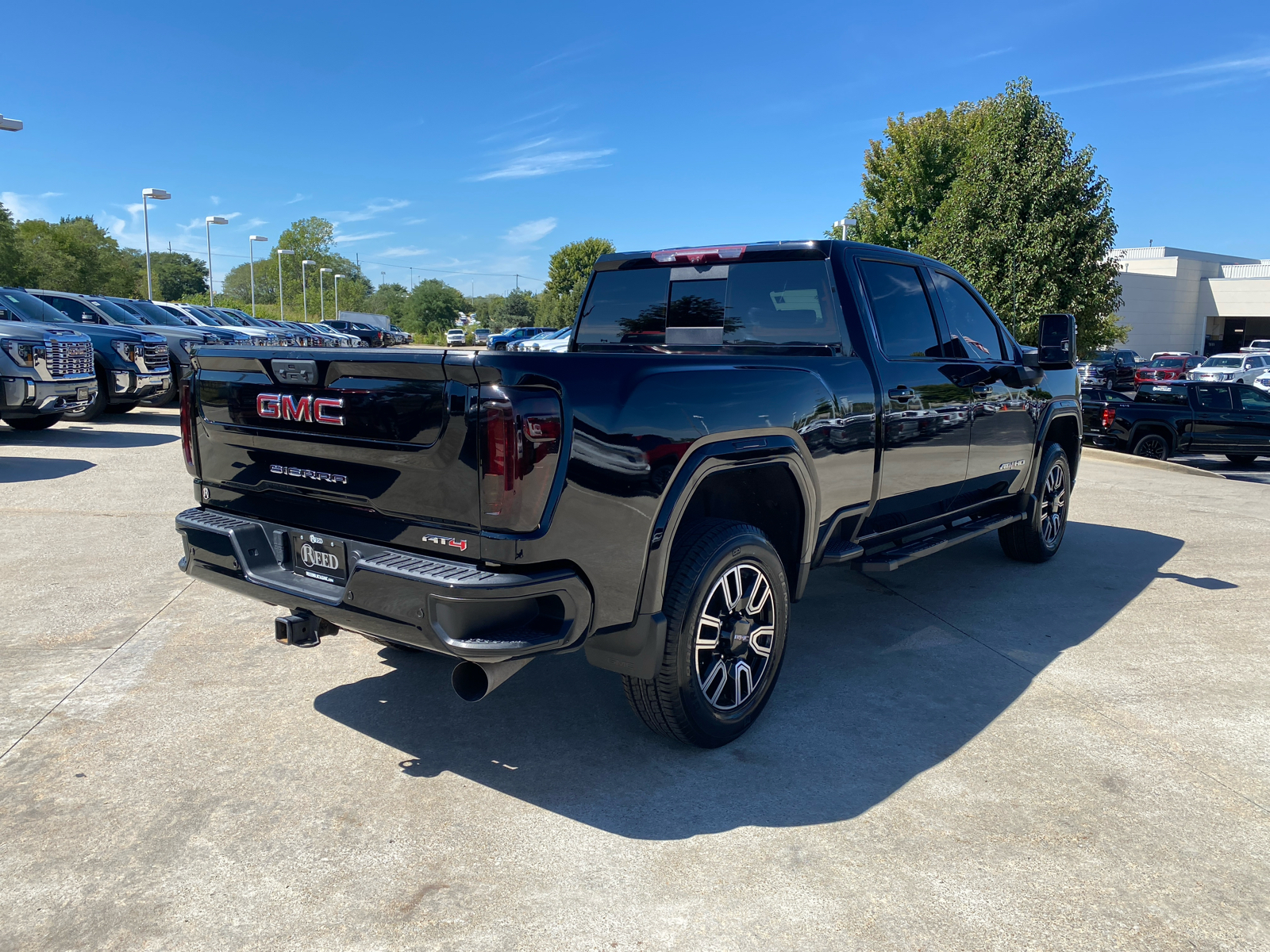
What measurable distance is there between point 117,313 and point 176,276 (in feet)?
378

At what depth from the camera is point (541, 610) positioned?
2877mm

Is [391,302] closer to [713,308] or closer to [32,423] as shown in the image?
[32,423]

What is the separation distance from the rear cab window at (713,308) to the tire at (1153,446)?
11.9m

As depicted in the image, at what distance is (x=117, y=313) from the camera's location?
15992 millimetres

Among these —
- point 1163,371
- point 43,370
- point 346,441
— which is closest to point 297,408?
point 346,441

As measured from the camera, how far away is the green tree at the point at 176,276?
10718 centimetres

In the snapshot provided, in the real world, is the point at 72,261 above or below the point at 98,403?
above

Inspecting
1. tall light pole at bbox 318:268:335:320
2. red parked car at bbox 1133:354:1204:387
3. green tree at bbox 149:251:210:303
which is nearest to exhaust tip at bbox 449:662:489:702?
red parked car at bbox 1133:354:1204:387

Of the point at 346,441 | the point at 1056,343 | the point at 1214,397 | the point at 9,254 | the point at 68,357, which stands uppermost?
the point at 9,254

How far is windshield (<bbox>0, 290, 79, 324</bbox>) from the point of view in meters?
12.8

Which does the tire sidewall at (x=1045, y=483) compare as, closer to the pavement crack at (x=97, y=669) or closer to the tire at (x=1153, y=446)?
the pavement crack at (x=97, y=669)

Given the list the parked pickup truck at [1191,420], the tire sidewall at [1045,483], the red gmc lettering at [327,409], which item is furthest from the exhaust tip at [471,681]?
the parked pickup truck at [1191,420]

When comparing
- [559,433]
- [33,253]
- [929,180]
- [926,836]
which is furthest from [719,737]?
[33,253]

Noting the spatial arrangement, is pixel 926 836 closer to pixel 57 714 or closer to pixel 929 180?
pixel 57 714
